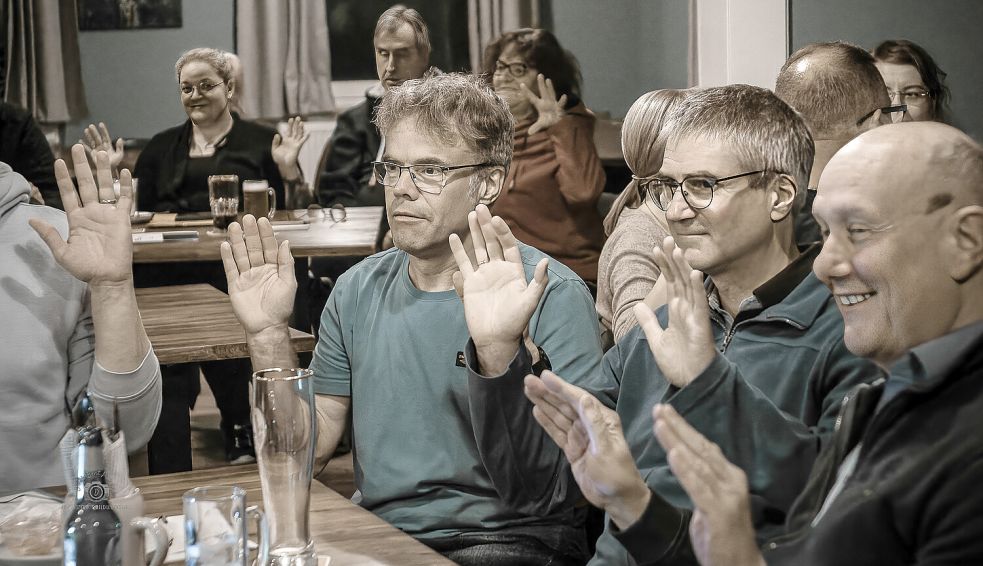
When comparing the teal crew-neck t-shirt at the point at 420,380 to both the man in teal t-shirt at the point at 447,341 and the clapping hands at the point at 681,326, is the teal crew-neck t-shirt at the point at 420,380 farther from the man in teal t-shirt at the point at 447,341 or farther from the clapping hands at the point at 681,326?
the clapping hands at the point at 681,326

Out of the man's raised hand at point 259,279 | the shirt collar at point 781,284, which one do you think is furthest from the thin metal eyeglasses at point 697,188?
the man's raised hand at point 259,279

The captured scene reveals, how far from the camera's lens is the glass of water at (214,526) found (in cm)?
111

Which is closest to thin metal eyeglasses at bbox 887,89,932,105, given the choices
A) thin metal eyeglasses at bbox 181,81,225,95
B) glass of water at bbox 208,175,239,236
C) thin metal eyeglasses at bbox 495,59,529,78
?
thin metal eyeglasses at bbox 495,59,529,78

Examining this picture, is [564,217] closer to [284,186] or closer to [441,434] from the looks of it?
[284,186]

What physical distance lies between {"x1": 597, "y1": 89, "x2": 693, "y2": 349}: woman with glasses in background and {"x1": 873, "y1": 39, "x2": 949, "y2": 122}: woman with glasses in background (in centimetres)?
166

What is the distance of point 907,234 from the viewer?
3.65 ft

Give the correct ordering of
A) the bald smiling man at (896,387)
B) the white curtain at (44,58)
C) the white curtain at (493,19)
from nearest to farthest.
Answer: the bald smiling man at (896,387), the white curtain at (44,58), the white curtain at (493,19)

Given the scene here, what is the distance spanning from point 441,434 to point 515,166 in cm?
248

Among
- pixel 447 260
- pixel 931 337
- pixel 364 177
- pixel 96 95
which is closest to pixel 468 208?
pixel 447 260

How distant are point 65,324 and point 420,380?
58 centimetres

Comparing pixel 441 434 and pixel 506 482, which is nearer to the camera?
pixel 506 482

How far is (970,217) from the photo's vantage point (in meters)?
1.08

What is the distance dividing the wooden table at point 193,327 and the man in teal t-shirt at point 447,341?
524mm

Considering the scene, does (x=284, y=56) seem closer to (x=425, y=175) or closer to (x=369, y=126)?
(x=369, y=126)
